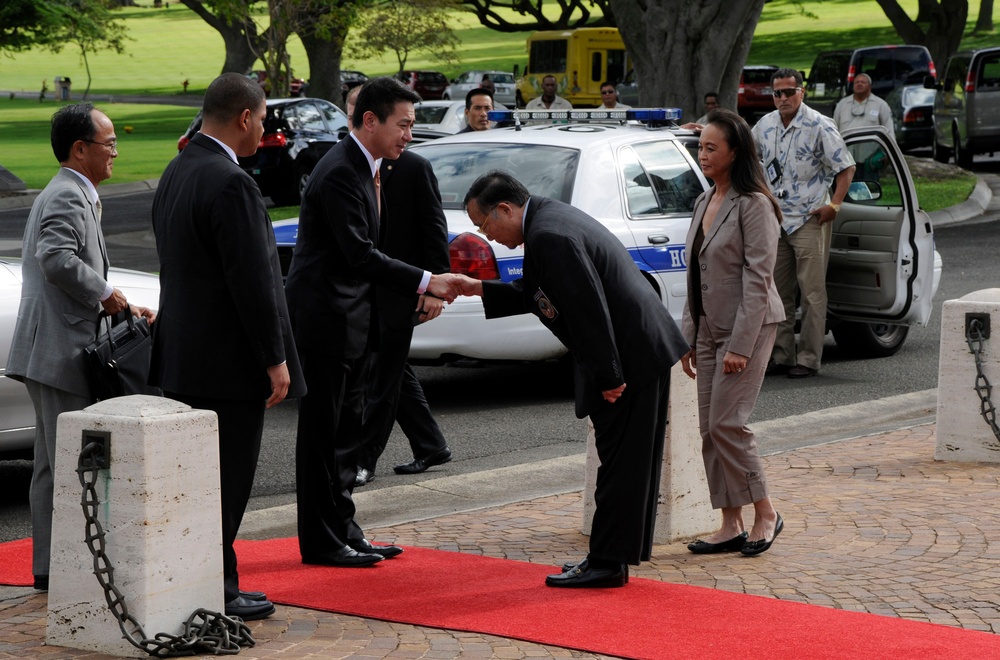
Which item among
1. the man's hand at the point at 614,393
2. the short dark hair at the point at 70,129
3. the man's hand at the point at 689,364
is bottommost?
the man's hand at the point at 689,364

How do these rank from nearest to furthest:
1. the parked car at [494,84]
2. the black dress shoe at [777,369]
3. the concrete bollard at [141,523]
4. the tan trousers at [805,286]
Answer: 1. the concrete bollard at [141,523]
2. the tan trousers at [805,286]
3. the black dress shoe at [777,369]
4. the parked car at [494,84]

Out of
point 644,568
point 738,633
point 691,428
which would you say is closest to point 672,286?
point 691,428

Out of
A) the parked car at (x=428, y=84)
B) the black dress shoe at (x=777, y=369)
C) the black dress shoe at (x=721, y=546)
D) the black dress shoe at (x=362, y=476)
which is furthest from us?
the parked car at (x=428, y=84)

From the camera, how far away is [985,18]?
62.4 metres

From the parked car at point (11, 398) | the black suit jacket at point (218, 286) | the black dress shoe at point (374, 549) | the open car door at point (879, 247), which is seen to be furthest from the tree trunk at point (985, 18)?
the black suit jacket at point (218, 286)

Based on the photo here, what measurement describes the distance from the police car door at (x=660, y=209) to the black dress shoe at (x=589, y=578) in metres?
3.60

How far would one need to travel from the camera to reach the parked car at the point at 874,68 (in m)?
32.8

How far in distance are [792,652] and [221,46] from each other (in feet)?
318

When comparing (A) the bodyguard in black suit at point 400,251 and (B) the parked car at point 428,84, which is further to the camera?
(B) the parked car at point 428,84

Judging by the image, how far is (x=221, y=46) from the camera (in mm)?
97312

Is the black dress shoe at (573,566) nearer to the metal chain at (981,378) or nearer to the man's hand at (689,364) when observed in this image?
the man's hand at (689,364)

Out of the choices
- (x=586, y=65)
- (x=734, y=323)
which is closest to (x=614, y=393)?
(x=734, y=323)

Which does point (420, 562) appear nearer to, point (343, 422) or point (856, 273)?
point (343, 422)

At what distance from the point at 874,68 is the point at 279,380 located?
99.9 ft
